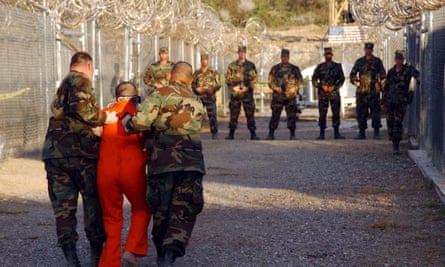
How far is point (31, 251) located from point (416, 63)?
33.3ft

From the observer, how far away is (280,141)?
1781 cm

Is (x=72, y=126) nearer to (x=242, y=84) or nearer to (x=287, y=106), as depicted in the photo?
(x=287, y=106)

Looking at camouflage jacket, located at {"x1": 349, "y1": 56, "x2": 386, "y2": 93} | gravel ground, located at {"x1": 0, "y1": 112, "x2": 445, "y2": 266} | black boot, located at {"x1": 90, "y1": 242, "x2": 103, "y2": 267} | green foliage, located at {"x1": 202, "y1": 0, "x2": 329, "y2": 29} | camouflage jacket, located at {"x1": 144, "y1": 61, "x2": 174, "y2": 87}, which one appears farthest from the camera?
green foliage, located at {"x1": 202, "y1": 0, "x2": 329, "y2": 29}

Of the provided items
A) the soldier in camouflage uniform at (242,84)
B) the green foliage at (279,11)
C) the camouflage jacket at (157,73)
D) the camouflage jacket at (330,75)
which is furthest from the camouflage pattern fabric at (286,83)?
the green foliage at (279,11)

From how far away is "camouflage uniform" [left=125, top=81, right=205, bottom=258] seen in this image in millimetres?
6547

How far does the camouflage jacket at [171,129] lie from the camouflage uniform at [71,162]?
0.39 metres

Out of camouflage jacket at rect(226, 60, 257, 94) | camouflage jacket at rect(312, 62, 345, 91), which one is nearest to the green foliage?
camouflage jacket at rect(226, 60, 257, 94)

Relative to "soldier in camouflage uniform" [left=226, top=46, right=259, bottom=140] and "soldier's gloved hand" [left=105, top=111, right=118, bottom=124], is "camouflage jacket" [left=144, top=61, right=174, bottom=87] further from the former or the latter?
"soldier's gloved hand" [left=105, top=111, right=118, bottom=124]

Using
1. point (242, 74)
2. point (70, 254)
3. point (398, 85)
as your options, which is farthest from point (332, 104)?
point (70, 254)

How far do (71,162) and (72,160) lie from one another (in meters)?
0.02

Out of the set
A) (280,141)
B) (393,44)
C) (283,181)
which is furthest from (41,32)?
(393,44)

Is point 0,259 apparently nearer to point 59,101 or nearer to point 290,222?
point 59,101

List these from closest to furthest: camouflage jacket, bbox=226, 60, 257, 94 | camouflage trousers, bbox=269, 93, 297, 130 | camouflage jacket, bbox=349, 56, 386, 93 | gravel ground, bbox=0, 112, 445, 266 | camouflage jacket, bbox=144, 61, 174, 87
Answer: gravel ground, bbox=0, 112, 445, 266
camouflage jacket, bbox=144, 61, 174, 87
camouflage jacket, bbox=349, 56, 386, 93
camouflage trousers, bbox=269, 93, 297, 130
camouflage jacket, bbox=226, 60, 257, 94

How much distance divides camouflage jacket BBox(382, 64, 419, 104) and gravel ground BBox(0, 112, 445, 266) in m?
0.88
